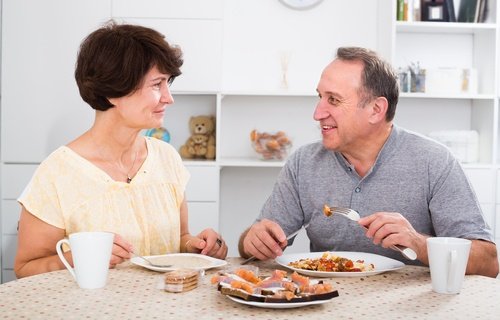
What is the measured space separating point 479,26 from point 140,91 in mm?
2360

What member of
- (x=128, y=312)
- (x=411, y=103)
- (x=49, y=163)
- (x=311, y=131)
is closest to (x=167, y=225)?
(x=49, y=163)

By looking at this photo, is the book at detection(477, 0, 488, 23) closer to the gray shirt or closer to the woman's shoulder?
the gray shirt

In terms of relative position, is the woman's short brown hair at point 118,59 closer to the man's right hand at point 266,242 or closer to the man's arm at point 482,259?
the man's right hand at point 266,242

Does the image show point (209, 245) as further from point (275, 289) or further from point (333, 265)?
point (275, 289)

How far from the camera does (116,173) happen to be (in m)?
1.92

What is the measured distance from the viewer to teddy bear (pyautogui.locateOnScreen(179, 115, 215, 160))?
3707 mm

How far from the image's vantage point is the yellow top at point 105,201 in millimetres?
1789

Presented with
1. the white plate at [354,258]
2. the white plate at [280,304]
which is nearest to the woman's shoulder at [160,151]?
the white plate at [354,258]

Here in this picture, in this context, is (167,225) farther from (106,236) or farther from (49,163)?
(106,236)

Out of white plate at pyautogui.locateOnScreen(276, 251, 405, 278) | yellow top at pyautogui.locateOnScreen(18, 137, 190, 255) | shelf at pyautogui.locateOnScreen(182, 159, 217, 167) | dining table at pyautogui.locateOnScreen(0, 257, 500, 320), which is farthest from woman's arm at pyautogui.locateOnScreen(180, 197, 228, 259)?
shelf at pyautogui.locateOnScreen(182, 159, 217, 167)

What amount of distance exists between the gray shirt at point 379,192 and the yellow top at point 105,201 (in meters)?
0.32

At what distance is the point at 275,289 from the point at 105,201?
2.41 ft

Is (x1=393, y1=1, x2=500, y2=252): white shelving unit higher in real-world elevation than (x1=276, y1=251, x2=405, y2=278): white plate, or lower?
higher

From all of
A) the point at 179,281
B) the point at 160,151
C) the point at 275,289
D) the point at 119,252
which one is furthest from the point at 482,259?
the point at 160,151
